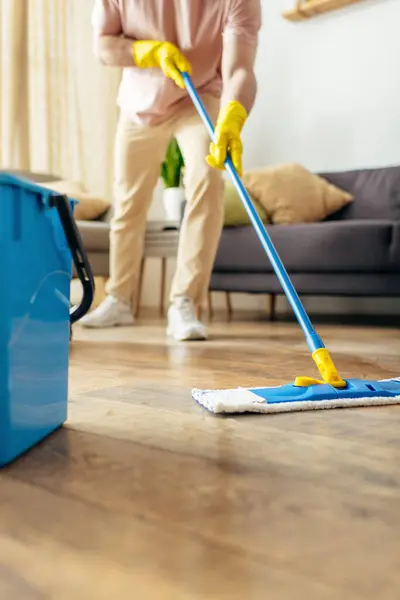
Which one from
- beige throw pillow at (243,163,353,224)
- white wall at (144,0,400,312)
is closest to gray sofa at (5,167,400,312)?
beige throw pillow at (243,163,353,224)

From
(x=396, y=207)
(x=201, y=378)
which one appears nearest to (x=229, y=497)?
(x=201, y=378)

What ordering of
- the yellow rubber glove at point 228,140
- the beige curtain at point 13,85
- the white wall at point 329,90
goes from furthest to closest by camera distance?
the beige curtain at point 13,85 → the white wall at point 329,90 → the yellow rubber glove at point 228,140

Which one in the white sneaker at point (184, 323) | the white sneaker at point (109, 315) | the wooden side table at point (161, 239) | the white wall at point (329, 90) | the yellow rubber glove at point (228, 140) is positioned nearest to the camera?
the yellow rubber glove at point (228, 140)

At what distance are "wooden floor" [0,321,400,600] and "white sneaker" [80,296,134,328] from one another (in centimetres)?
123

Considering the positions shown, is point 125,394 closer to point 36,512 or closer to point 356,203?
point 36,512

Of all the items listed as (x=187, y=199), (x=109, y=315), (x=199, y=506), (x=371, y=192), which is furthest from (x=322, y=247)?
(x=199, y=506)

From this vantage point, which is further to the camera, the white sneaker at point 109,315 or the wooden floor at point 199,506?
the white sneaker at point 109,315

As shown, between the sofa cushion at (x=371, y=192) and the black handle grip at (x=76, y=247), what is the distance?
2.42m

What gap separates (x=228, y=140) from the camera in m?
1.52

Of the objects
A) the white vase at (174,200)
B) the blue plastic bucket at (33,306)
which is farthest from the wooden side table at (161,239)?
the blue plastic bucket at (33,306)

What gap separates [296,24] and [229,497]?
3465 mm

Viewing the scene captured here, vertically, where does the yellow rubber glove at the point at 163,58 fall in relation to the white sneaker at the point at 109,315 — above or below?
above

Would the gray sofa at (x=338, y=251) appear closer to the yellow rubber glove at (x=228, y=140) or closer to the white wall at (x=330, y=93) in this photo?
the white wall at (x=330, y=93)

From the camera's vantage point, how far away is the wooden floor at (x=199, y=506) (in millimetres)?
405
